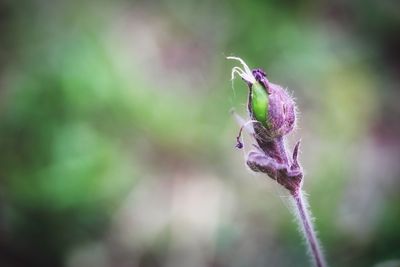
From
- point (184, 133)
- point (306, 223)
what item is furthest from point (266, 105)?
point (184, 133)

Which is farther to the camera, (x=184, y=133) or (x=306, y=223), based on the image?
(x=184, y=133)

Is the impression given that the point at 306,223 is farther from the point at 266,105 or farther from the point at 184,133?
the point at 184,133

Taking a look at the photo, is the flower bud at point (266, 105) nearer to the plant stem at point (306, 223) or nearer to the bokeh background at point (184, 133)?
the plant stem at point (306, 223)

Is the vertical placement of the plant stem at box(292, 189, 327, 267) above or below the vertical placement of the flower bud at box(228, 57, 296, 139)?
below

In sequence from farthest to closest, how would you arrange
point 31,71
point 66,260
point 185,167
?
point 31,71
point 185,167
point 66,260

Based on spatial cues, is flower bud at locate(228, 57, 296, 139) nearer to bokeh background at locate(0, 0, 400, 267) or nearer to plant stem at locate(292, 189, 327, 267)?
plant stem at locate(292, 189, 327, 267)

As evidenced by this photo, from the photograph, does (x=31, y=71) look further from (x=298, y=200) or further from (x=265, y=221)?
(x=298, y=200)

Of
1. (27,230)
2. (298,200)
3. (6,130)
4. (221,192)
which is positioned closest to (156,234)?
(221,192)

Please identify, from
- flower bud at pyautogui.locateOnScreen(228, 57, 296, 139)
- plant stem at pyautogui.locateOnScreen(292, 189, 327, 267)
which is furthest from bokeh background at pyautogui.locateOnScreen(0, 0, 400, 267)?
flower bud at pyautogui.locateOnScreen(228, 57, 296, 139)
